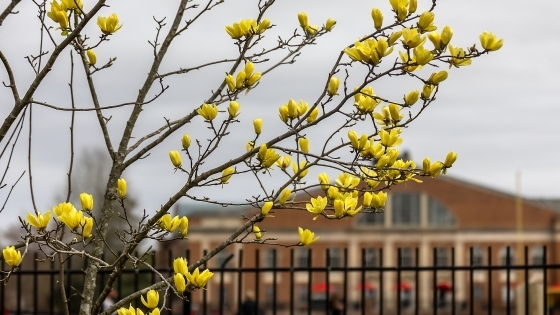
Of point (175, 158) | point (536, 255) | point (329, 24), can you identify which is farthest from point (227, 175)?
point (536, 255)

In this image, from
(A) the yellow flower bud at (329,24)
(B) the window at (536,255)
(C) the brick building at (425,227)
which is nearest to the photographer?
(A) the yellow flower bud at (329,24)

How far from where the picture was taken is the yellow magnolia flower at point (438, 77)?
9.45ft

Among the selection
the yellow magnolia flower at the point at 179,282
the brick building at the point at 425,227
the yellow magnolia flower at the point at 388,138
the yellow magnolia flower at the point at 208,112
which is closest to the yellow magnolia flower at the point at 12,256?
the yellow magnolia flower at the point at 179,282

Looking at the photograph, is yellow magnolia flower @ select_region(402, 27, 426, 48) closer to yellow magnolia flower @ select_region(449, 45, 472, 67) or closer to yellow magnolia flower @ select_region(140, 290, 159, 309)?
yellow magnolia flower @ select_region(449, 45, 472, 67)

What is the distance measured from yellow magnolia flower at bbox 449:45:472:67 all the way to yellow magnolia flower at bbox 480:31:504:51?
7 centimetres

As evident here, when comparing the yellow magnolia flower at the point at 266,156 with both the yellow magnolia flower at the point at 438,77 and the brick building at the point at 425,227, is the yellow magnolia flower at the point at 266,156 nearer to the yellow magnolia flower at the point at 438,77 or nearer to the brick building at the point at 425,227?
the yellow magnolia flower at the point at 438,77

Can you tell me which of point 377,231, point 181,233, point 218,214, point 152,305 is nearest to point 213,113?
point 181,233

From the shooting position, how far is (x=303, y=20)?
10.7 ft

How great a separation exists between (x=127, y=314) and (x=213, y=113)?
0.69 metres

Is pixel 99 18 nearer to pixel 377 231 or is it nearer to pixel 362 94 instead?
pixel 362 94

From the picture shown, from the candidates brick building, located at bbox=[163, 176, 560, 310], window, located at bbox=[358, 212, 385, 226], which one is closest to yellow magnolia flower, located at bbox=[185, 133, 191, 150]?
brick building, located at bbox=[163, 176, 560, 310]

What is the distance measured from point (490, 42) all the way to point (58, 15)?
1438mm

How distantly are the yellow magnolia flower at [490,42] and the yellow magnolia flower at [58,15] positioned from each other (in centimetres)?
140

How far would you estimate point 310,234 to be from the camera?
307 centimetres
